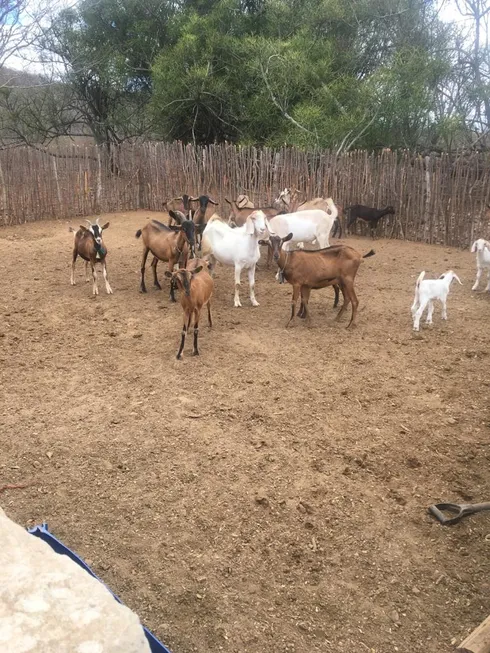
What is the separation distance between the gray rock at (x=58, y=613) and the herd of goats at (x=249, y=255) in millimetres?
4670

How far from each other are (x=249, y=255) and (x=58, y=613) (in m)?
6.95

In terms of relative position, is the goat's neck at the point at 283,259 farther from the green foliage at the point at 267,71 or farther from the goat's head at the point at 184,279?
the green foliage at the point at 267,71

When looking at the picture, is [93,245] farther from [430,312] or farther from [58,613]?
[58,613]

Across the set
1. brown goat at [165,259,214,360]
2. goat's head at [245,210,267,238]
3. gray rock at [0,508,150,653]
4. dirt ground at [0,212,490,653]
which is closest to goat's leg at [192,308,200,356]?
brown goat at [165,259,214,360]

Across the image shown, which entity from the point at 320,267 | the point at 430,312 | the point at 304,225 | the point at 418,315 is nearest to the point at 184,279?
the point at 320,267

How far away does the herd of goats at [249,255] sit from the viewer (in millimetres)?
6629

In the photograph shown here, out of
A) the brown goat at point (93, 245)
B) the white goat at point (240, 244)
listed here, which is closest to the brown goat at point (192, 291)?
the white goat at point (240, 244)

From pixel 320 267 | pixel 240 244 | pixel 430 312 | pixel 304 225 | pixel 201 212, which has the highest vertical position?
pixel 201 212

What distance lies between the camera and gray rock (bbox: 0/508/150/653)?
120cm

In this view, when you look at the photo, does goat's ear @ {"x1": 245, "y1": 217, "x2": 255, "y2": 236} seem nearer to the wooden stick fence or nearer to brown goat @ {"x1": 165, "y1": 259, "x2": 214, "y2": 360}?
brown goat @ {"x1": 165, "y1": 259, "x2": 214, "y2": 360}

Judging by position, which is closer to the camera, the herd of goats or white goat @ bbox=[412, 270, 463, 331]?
the herd of goats

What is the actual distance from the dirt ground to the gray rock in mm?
1730

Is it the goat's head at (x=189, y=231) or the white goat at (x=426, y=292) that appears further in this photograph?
the goat's head at (x=189, y=231)

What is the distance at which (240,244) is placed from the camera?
798cm
